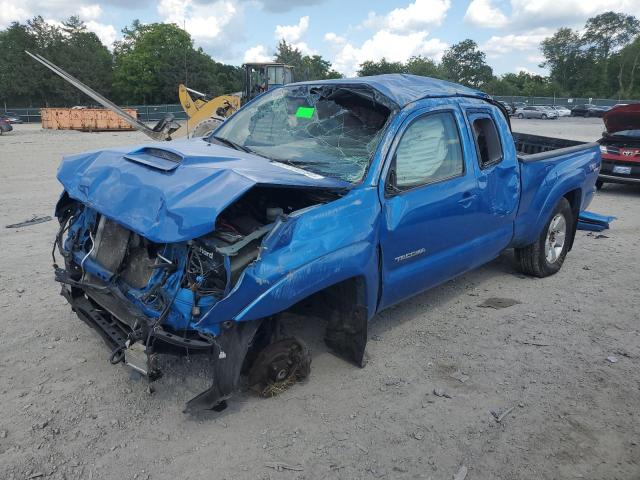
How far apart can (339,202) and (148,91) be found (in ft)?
225

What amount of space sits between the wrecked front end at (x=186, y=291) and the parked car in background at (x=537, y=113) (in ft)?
163

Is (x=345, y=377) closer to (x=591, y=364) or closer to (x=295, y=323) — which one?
(x=295, y=323)

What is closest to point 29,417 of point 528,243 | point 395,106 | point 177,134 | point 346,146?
point 346,146

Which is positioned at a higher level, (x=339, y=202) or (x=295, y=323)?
(x=339, y=202)

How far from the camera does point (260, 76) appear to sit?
1995 cm

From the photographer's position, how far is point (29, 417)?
3.06 metres

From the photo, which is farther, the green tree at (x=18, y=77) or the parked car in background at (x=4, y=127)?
the green tree at (x=18, y=77)

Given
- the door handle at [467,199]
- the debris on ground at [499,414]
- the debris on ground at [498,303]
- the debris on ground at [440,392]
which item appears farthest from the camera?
the debris on ground at [498,303]

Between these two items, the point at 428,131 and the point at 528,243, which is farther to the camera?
the point at 528,243

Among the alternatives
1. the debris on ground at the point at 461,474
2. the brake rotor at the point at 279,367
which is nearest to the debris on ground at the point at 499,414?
the debris on ground at the point at 461,474

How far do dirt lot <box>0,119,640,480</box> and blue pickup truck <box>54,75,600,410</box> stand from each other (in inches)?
12.1

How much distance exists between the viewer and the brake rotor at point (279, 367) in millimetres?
3178

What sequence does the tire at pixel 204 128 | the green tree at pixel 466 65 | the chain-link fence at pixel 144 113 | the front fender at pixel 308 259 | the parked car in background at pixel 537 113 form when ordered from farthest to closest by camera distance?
the green tree at pixel 466 65 < the parked car in background at pixel 537 113 < the chain-link fence at pixel 144 113 < the tire at pixel 204 128 < the front fender at pixel 308 259

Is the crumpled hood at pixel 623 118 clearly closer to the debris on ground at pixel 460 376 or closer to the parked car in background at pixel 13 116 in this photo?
the debris on ground at pixel 460 376
